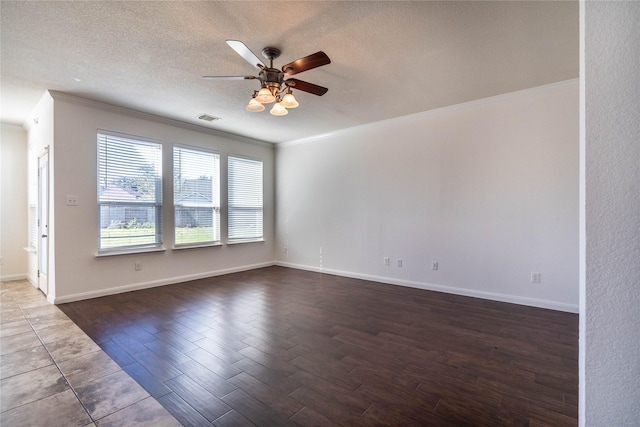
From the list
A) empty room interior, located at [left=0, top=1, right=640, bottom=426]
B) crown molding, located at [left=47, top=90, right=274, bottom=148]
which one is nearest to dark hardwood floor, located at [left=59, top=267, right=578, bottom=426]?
empty room interior, located at [left=0, top=1, right=640, bottom=426]

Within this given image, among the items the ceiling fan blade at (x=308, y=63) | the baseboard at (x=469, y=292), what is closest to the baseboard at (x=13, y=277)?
→ the baseboard at (x=469, y=292)

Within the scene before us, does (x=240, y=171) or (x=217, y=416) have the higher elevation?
(x=240, y=171)

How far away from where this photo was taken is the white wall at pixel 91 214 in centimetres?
384

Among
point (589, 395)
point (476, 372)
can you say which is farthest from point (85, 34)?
point (476, 372)

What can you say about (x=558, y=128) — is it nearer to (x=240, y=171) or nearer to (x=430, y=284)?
(x=430, y=284)

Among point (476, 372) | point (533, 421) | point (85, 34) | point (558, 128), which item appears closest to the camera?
point (533, 421)

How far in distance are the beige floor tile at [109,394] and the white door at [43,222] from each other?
9.86ft

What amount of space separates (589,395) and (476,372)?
1560 millimetres

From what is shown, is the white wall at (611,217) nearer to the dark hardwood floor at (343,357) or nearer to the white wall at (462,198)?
the dark hardwood floor at (343,357)

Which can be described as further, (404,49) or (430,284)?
(430,284)

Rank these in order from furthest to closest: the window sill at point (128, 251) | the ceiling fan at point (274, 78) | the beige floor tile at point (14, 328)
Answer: the window sill at point (128, 251) → the beige floor tile at point (14, 328) → the ceiling fan at point (274, 78)

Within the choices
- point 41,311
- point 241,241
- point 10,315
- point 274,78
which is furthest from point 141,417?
point 241,241

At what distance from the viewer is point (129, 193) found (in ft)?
14.7

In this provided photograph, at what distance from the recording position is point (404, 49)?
2.76 metres
